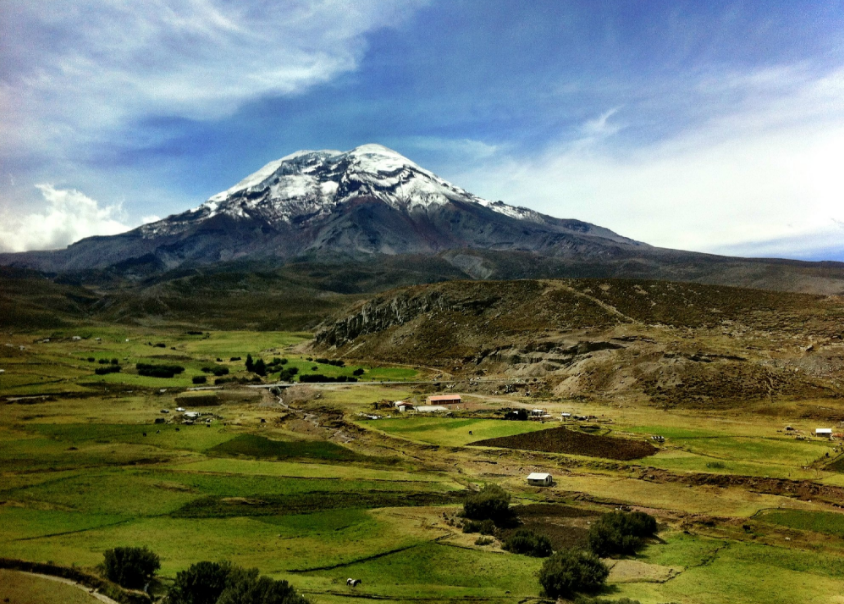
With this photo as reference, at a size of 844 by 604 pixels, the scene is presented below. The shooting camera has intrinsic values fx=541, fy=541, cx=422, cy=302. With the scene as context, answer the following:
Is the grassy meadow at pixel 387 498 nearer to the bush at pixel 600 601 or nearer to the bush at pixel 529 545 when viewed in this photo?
the bush at pixel 529 545

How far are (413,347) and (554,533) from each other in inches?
3249

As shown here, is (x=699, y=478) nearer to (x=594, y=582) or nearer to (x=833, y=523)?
(x=833, y=523)

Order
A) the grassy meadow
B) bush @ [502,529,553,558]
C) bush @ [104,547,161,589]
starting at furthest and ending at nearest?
1. bush @ [502,529,553,558]
2. the grassy meadow
3. bush @ [104,547,161,589]

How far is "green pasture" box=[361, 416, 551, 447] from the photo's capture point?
5241 cm

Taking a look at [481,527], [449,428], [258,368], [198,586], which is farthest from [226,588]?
[258,368]

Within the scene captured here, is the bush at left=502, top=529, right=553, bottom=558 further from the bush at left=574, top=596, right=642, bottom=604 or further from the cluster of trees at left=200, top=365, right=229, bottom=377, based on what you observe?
the cluster of trees at left=200, top=365, right=229, bottom=377

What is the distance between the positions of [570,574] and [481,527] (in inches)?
310

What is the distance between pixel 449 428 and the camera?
187ft

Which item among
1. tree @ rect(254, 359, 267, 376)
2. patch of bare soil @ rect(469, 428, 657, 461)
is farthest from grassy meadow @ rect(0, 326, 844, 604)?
tree @ rect(254, 359, 267, 376)

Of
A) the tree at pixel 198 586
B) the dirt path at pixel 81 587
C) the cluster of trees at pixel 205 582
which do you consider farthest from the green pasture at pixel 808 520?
the dirt path at pixel 81 587

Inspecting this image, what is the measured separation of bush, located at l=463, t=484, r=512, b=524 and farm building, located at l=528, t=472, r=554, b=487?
6.61 m

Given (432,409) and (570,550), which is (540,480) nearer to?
(570,550)

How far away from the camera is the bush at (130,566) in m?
21.0

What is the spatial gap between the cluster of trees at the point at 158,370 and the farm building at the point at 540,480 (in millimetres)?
76164
